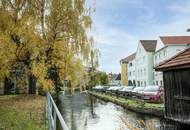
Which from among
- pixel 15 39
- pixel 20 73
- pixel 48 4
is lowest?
pixel 20 73

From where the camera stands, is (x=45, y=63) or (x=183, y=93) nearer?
(x=183, y=93)

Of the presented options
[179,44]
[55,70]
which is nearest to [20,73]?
[55,70]

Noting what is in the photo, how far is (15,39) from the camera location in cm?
2184

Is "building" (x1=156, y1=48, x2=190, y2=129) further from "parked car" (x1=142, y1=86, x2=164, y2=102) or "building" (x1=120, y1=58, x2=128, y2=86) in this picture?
"building" (x1=120, y1=58, x2=128, y2=86)

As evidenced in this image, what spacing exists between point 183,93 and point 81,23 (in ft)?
32.9

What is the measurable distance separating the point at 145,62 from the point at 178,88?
58613 mm

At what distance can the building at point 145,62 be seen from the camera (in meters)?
71.5

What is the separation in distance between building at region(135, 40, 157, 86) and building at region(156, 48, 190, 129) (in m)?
55.1

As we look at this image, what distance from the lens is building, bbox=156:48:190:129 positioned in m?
14.3

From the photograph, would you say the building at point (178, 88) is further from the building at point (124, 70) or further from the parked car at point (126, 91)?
the building at point (124, 70)

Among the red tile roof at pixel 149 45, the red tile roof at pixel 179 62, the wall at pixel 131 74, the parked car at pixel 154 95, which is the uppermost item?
the red tile roof at pixel 149 45

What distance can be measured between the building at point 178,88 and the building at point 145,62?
5511cm

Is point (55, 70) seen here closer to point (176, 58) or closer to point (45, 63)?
point (45, 63)

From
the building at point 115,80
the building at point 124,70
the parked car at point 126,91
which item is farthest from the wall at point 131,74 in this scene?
the parked car at point 126,91
